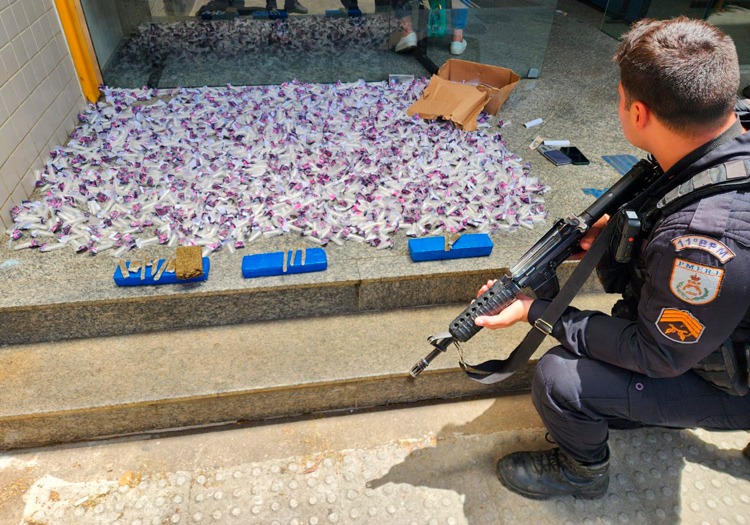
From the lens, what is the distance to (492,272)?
7.52ft

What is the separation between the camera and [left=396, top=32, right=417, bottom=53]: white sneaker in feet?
13.4

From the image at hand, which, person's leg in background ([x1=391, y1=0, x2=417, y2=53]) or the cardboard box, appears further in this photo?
person's leg in background ([x1=391, y1=0, x2=417, y2=53])

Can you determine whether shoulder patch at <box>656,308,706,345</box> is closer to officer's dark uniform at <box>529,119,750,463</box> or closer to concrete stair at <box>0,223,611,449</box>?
officer's dark uniform at <box>529,119,750,463</box>

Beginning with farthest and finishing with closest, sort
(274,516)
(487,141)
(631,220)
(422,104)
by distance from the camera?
(422,104)
(487,141)
(274,516)
(631,220)

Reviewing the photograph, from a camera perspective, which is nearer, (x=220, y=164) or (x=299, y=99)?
(x=220, y=164)

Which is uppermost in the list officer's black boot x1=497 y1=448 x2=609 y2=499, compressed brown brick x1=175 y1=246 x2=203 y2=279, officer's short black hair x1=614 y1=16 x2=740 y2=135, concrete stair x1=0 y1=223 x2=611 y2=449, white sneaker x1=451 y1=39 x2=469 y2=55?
officer's short black hair x1=614 y1=16 x2=740 y2=135

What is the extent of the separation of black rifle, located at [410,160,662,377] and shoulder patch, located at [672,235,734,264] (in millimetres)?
358

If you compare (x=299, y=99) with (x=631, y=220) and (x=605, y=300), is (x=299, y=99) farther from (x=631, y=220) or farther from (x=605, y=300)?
(x=631, y=220)

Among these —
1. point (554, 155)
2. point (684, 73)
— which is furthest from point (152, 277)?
point (554, 155)

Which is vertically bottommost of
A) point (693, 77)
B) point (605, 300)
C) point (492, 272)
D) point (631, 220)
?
point (605, 300)

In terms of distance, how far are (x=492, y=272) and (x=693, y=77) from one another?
1.17m

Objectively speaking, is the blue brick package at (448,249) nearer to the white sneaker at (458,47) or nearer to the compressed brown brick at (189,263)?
the compressed brown brick at (189,263)

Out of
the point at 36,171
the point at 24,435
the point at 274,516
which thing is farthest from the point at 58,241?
the point at 274,516

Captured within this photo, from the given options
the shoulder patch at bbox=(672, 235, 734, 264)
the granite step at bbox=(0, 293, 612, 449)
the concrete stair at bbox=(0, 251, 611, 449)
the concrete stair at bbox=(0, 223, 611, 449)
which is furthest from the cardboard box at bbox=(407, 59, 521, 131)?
the shoulder patch at bbox=(672, 235, 734, 264)
